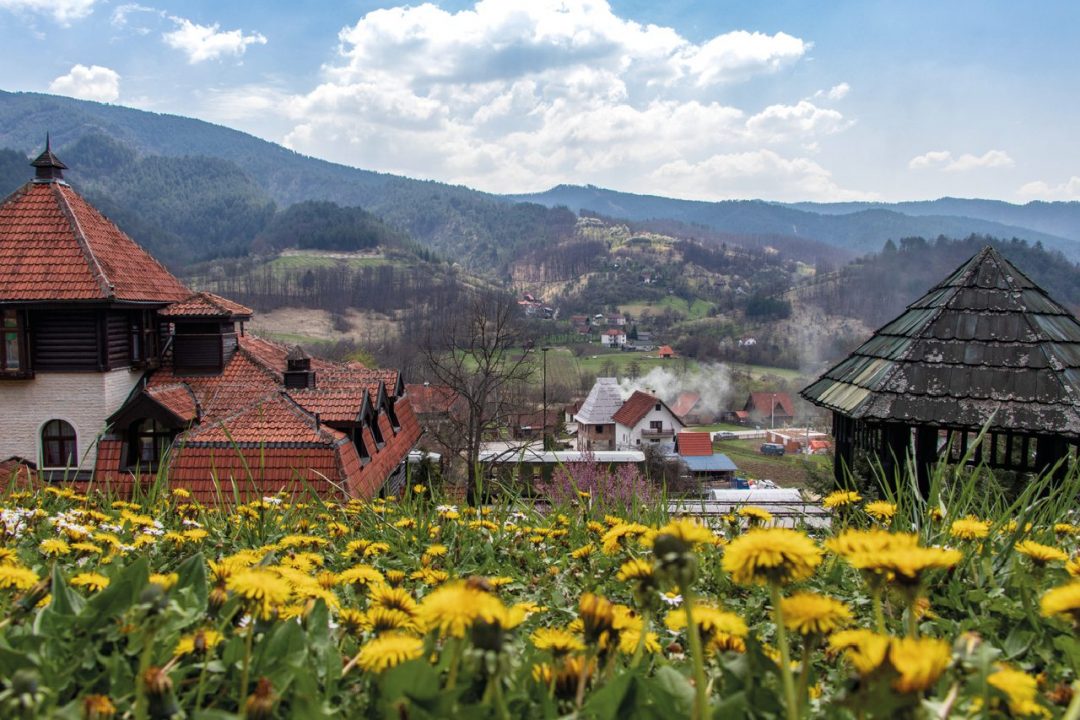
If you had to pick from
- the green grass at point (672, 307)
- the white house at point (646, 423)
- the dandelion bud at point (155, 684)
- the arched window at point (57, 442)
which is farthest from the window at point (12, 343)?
the green grass at point (672, 307)

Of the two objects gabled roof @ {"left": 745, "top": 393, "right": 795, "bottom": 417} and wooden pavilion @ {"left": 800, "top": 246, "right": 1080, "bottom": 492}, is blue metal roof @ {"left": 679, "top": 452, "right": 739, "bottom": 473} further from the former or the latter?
wooden pavilion @ {"left": 800, "top": 246, "right": 1080, "bottom": 492}

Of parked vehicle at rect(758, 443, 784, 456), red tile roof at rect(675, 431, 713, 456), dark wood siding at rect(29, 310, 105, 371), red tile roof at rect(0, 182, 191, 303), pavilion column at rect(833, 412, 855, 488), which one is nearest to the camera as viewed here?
pavilion column at rect(833, 412, 855, 488)

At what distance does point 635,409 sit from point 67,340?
2205 inches

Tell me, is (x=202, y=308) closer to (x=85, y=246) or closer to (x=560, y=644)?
(x=85, y=246)

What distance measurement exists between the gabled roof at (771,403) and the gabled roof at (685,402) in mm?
7338

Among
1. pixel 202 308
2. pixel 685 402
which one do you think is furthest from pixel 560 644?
pixel 685 402

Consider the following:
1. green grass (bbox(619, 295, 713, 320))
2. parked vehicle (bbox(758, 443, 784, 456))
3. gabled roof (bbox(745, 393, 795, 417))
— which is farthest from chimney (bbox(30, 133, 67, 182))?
green grass (bbox(619, 295, 713, 320))

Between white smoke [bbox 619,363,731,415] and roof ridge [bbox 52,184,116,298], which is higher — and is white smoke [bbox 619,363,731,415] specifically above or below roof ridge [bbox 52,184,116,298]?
below

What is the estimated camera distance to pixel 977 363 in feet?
28.6

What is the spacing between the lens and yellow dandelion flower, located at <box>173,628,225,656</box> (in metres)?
1.47

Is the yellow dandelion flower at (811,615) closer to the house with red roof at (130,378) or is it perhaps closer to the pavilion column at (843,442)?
the pavilion column at (843,442)

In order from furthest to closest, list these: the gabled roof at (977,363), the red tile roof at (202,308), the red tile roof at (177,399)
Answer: the red tile roof at (202,308)
the red tile roof at (177,399)
the gabled roof at (977,363)

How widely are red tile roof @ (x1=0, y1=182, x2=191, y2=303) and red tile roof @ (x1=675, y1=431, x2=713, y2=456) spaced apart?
48.7m

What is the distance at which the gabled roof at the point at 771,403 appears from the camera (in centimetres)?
9194
